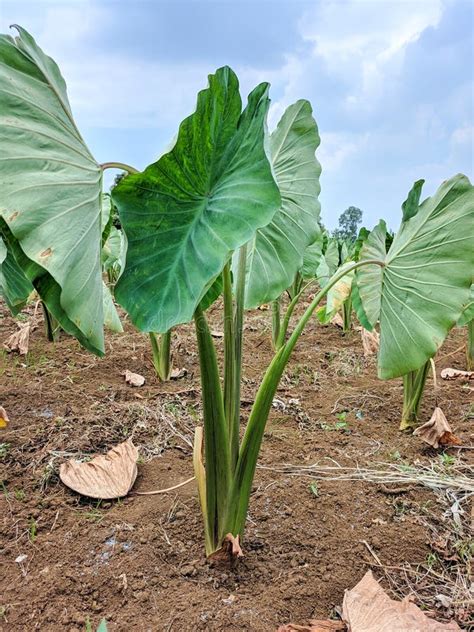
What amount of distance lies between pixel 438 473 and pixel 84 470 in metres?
1.15

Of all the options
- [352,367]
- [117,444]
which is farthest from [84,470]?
[352,367]

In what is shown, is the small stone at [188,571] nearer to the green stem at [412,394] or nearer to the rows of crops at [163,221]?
the rows of crops at [163,221]

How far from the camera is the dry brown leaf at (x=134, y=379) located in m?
2.48

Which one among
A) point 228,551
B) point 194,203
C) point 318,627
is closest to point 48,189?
point 194,203

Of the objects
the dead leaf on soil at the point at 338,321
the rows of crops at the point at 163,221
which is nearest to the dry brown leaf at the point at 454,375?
the dead leaf on soil at the point at 338,321

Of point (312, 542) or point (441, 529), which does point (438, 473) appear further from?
point (312, 542)

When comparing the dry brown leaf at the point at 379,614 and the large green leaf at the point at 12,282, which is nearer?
the dry brown leaf at the point at 379,614

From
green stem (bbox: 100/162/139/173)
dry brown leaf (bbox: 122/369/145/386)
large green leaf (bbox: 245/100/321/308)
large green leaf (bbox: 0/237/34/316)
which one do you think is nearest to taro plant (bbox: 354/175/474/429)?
large green leaf (bbox: 245/100/321/308)

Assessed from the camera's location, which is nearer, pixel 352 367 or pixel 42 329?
pixel 352 367

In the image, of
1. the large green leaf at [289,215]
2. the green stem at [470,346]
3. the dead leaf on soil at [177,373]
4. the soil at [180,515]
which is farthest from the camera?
the green stem at [470,346]

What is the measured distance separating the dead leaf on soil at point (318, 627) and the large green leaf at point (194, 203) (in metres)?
0.63

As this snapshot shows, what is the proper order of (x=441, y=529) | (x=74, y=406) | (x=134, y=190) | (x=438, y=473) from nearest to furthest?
(x=134, y=190), (x=441, y=529), (x=438, y=473), (x=74, y=406)

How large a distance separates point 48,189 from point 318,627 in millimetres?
965

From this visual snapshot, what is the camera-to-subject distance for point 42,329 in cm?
342
